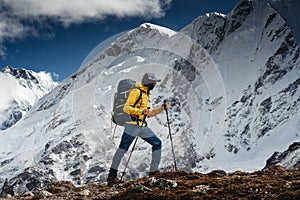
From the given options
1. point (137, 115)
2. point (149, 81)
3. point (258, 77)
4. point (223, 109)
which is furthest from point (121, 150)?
point (223, 109)

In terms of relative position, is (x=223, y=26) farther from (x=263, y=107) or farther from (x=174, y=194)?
(x=174, y=194)

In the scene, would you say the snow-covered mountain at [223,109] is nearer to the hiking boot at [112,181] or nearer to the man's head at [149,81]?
the hiking boot at [112,181]

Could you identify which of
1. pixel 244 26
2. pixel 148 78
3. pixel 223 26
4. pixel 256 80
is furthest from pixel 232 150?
pixel 148 78

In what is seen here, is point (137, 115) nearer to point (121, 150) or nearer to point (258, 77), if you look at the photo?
point (121, 150)

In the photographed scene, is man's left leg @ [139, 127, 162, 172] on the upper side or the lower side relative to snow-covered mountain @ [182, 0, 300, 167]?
lower

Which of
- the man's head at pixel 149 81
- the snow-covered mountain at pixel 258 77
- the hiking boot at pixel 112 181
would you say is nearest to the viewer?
the man's head at pixel 149 81

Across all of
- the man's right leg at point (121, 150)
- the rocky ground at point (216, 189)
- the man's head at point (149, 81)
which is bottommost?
the rocky ground at point (216, 189)

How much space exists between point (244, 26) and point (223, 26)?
1705cm

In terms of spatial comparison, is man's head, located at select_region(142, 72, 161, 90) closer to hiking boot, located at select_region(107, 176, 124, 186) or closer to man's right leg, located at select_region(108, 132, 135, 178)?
man's right leg, located at select_region(108, 132, 135, 178)

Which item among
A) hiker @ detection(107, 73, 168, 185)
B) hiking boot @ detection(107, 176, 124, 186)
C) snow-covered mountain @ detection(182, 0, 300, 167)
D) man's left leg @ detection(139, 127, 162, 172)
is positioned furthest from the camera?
snow-covered mountain @ detection(182, 0, 300, 167)

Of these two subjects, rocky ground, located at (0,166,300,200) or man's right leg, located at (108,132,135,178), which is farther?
man's right leg, located at (108,132,135,178)

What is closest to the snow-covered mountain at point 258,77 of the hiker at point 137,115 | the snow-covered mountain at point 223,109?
the snow-covered mountain at point 223,109

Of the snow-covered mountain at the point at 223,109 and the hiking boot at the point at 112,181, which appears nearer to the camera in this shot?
the hiking boot at the point at 112,181

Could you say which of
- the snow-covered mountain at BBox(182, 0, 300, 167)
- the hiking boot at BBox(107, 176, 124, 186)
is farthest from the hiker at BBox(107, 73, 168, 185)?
the snow-covered mountain at BBox(182, 0, 300, 167)
